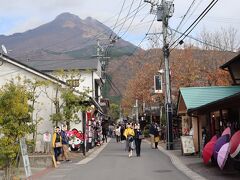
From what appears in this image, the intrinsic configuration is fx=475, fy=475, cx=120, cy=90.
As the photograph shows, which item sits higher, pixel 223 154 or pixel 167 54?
pixel 167 54

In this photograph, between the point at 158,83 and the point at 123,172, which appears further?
the point at 158,83

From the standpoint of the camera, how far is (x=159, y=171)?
59.3ft

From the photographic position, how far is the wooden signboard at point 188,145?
24766 mm

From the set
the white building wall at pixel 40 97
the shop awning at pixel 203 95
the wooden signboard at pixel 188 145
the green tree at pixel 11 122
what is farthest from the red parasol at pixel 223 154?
the white building wall at pixel 40 97

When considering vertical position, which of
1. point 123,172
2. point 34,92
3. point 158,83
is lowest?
point 123,172

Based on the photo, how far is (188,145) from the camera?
24.8 m

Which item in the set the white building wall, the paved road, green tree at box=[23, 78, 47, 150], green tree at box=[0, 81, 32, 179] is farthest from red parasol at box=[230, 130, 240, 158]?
the white building wall

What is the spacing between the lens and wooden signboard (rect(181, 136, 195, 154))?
24.8 metres

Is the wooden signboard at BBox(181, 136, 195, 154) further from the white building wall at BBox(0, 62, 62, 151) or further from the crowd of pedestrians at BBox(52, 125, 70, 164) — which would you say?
the white building wall at BBox(0, 62, 62, 151)

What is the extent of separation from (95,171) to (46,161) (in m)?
3.73

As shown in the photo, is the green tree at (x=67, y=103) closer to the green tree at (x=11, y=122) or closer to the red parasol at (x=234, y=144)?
the green tree at (x=11, y=122)

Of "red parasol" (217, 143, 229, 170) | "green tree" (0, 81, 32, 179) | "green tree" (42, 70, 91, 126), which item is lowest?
"red parasol" (217, 143, 229, 170)

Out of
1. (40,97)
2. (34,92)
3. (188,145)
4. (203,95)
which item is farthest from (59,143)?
(203,95)

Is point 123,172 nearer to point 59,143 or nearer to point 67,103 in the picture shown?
point 59,143
